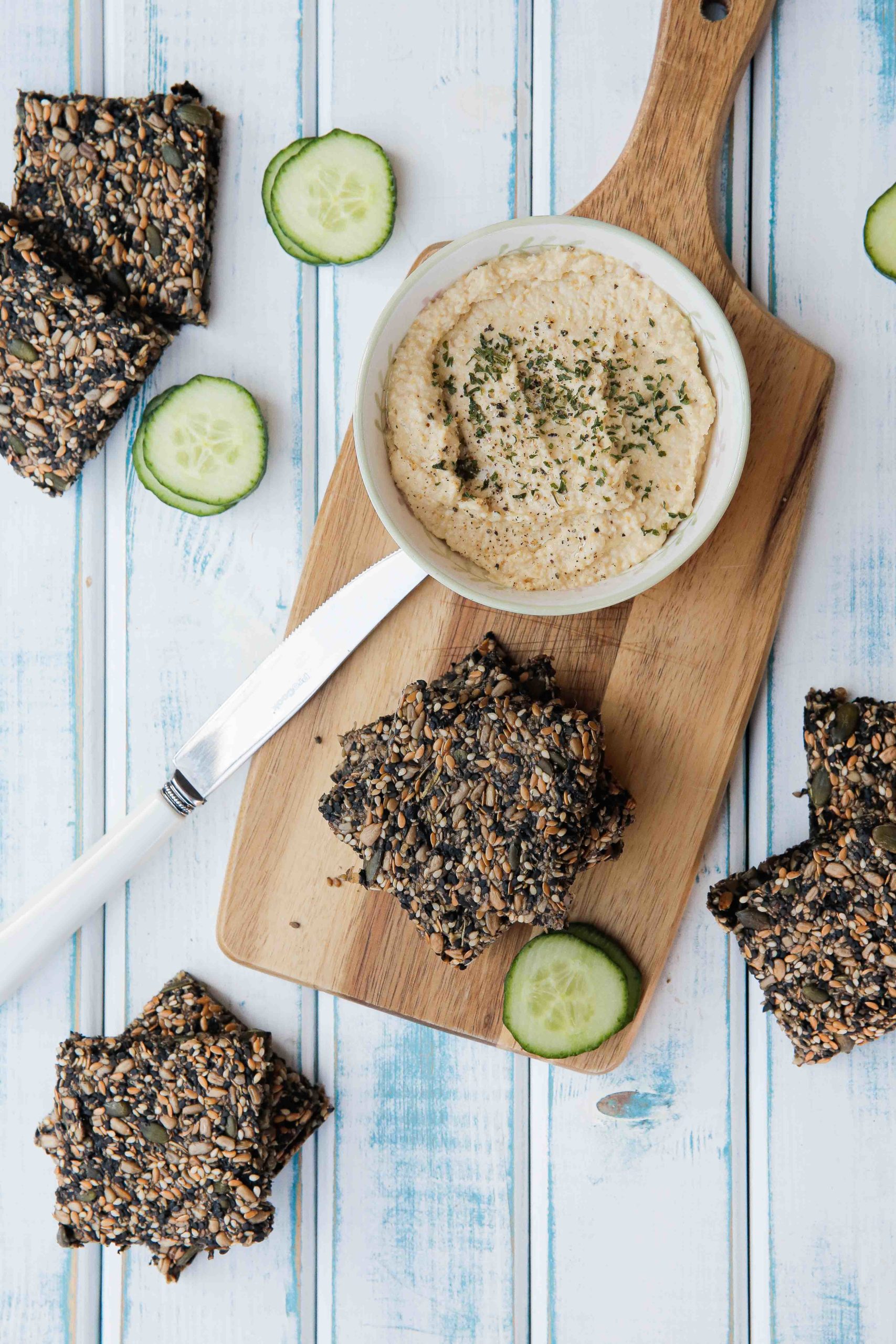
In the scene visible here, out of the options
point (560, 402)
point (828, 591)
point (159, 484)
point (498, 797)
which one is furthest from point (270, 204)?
point (828, 591)

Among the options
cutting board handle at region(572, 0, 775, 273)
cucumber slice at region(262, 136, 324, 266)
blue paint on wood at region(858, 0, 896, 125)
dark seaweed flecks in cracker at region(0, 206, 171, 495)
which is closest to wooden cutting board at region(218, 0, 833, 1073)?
cutting board handle at region(572, 0, 775, 273)

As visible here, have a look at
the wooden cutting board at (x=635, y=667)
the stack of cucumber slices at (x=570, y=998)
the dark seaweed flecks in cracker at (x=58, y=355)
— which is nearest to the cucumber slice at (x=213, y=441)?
the dark seaweed flecks in cracker at (x=58, y=355)

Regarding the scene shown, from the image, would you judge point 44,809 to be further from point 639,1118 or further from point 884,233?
point 884,233

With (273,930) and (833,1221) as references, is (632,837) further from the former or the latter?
(833,1221)

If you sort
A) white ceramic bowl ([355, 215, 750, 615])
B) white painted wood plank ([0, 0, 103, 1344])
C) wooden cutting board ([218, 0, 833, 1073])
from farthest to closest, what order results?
white painted wood plank ([0, 0, 103, 1344]) → wooden cutting board ([218, 0, 833, 1073]) → white ceramic bowl ([355, 215, 750, 615])

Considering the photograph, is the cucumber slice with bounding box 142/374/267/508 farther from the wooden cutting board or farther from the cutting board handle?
the cutting board handle

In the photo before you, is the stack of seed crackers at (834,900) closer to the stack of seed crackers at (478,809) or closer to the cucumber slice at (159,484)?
the stack of seed crackers at (478,809)
